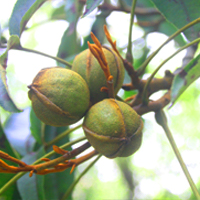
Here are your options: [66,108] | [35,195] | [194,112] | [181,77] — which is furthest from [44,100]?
[194,112]

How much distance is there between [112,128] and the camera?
0.92m

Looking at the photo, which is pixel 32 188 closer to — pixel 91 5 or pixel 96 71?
pixel 96 71

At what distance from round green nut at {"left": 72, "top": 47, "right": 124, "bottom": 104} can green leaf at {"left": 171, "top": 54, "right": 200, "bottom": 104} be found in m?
0.30

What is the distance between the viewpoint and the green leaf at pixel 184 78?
33.5 inches

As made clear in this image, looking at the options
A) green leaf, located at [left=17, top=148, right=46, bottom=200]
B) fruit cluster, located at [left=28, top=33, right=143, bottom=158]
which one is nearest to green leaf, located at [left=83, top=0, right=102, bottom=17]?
fruit cluster, located at [left=28, top=33, right=143, bottom=158]

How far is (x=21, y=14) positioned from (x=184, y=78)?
2.64 feet

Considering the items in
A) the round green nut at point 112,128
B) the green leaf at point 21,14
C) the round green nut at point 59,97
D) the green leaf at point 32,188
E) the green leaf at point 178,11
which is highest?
the green leaf at point 21,14

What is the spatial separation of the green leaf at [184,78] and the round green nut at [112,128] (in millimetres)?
211

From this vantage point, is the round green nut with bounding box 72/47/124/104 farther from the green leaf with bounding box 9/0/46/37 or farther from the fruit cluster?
the green leaf with bounding box 9/0/46/37

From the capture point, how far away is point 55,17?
7.50ft

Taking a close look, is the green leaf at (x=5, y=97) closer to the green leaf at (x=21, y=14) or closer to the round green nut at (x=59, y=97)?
the round green nut at (x=59, y=97)

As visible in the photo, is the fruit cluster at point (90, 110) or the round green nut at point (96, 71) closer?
the fruit cluster at point (90, 110)

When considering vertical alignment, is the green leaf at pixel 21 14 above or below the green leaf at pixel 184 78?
above

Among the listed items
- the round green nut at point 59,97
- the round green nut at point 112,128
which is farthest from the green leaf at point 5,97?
the round green nut at point 112,128
